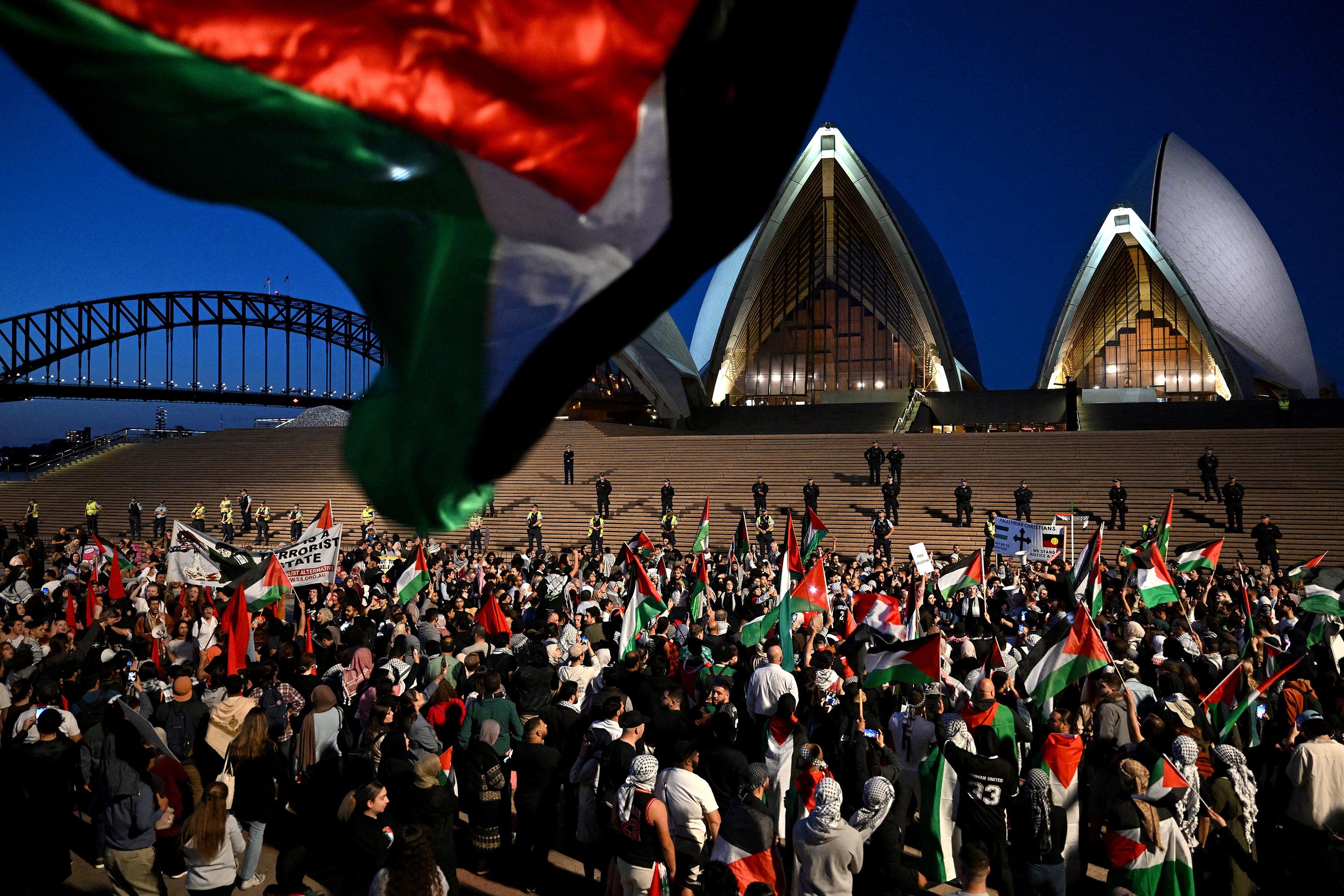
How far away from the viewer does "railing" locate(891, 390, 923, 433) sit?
119 feet

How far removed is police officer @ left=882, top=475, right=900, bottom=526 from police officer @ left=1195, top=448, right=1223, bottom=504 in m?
6.67

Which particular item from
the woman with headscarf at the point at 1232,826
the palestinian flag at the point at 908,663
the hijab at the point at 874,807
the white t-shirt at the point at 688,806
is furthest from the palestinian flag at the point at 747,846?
the woman with headscarf at the point at 1232,826

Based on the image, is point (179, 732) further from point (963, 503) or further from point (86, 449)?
point (86, 449)

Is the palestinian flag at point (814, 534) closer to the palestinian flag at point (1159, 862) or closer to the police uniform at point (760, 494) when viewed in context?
the police uniform at point (760, 494)

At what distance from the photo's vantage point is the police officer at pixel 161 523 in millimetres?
24578

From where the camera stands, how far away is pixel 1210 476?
21.2 meters

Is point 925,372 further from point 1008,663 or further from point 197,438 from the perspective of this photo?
point 1008,663

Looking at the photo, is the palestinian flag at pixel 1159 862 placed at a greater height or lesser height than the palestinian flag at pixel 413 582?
lesser

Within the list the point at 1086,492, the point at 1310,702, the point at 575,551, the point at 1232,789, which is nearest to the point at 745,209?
the point at 1232,789

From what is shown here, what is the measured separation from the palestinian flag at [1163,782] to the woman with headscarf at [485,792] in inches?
135

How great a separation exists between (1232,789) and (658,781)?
2.95 meters

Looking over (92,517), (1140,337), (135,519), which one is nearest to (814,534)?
(135,519)

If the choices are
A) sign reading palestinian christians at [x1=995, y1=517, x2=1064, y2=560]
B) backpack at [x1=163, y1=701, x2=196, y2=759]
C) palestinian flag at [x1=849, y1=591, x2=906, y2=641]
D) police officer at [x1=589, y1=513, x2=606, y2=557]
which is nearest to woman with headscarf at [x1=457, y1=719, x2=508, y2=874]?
backpack at [x1=163, y1=701, x2=196, y2=759]

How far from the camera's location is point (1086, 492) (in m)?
22.5
